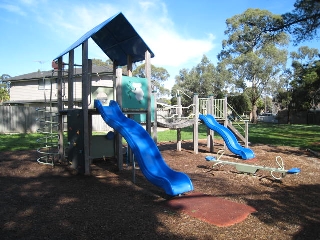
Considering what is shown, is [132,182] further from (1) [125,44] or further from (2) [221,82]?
(2) [221,82]

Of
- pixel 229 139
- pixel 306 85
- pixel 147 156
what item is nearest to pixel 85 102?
pixel 147 156

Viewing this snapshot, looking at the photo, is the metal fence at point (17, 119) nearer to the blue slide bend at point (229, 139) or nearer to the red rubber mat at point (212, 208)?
the blue slide bend at point (229, 139)

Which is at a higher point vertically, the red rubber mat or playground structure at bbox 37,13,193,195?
playground structure at bbox 37,13,193,195

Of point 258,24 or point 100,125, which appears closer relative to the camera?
point 258,24

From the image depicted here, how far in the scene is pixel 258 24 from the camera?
14.2m

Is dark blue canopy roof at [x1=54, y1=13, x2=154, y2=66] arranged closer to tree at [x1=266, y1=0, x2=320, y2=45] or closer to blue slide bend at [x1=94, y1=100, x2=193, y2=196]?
blue slide bend at [x1=94, y1=100, x2=193, y2=196]

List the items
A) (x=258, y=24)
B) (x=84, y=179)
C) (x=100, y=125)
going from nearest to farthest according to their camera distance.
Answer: (x=84, y=179) → (x=258, y=24) → (x=100, y=125)

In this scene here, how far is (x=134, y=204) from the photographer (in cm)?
543

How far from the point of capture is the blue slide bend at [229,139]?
11.0 meters

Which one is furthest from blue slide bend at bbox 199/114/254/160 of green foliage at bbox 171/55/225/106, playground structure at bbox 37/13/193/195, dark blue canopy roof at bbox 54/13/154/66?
A: green foliage at bbox 171/55/225/106

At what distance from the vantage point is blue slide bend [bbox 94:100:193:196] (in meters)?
5.88

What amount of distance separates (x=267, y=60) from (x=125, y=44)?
39289mm

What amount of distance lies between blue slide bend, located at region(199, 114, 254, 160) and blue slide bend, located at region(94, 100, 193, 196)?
5024 millimetres

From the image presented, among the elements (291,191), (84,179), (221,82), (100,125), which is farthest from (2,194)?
(221,82)
